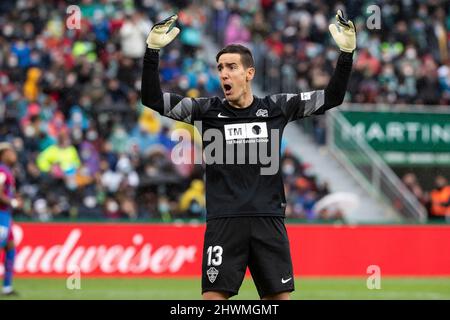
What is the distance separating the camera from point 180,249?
59.8 ft

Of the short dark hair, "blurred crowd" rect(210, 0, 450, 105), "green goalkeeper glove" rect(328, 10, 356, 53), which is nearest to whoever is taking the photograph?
"green goalkeeper glove" rect(328, 10, 356, 53)

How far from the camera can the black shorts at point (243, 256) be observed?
271 inches

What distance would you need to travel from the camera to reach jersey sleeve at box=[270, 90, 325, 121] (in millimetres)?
7215

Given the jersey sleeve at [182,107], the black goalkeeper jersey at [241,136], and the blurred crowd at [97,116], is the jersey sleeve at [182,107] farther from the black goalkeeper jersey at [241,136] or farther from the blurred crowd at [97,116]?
the blurred crowd at [97,116]

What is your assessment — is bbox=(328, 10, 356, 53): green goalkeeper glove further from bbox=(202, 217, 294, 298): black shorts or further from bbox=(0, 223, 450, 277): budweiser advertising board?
bbox=(0, 223, 450, 277): budweiser advertising board

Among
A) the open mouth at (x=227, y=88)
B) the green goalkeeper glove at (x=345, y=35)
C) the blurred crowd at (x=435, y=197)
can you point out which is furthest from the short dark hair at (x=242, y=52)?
the blurred crowd at (x=435, y=197)

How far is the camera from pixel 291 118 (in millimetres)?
7324

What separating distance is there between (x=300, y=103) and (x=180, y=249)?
11.2m

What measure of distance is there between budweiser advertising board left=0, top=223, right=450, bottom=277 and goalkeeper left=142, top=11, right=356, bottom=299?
10.8 metres

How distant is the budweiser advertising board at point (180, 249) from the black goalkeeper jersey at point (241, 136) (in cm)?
1073

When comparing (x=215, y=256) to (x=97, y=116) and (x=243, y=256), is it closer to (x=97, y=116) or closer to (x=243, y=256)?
(x=243, y=256)

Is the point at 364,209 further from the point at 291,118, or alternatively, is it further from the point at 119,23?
the point at 291,118

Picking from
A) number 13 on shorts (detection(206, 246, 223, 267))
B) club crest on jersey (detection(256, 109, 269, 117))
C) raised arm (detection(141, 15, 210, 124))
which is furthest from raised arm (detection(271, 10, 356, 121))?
number 13 on shorts (detection(206, 246, 223, 267))
